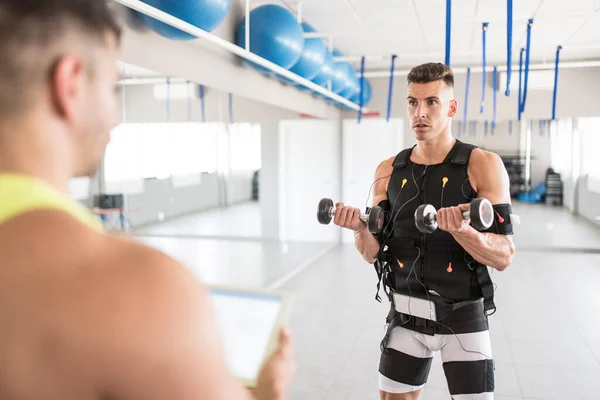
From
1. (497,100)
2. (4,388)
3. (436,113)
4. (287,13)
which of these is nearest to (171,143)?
(287,13)

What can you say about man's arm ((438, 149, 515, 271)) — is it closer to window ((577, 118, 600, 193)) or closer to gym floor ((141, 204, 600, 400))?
gym floor ((141, 204, 600, 400))

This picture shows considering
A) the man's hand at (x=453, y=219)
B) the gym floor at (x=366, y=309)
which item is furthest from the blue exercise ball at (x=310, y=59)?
the man's hand at (x=453, y=219)

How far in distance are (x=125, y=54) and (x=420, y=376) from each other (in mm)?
2089

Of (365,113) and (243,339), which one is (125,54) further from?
(365,113)

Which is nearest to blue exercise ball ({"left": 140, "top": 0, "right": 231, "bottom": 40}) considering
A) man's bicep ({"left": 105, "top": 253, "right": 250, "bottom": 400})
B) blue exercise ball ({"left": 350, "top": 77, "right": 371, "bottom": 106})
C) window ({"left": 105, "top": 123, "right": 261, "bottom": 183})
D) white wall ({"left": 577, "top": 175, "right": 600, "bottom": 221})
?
window ({"left": 105, "top": 123, "right": 261, "bottom": 183})

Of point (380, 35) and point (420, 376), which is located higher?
point (380, 35)

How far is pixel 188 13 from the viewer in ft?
8.88

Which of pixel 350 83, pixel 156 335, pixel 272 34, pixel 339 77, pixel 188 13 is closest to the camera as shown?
pixel 156 335

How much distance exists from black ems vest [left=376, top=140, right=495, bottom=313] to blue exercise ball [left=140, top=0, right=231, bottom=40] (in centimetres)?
137

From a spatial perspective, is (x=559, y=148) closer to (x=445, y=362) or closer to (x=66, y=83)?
(x=445, y=362)

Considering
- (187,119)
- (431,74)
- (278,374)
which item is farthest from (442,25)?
(278,374)

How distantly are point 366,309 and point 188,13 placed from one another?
3.17 metres

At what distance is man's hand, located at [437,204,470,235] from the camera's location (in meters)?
1.76

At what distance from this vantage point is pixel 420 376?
6.72 feet
